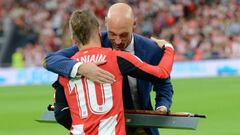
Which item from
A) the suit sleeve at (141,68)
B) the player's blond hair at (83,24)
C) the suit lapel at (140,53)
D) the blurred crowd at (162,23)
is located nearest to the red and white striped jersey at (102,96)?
the suit sleeve at (141,68)

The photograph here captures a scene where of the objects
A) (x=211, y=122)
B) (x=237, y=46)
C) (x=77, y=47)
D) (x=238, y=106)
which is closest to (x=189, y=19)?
(x=237, y=46)

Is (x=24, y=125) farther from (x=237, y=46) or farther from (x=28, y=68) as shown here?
(x=237, y=46)

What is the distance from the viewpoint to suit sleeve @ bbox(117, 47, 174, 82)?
424 centimetres

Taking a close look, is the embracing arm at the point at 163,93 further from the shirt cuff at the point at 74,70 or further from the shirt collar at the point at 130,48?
the shirt cuff at the point at 74,70

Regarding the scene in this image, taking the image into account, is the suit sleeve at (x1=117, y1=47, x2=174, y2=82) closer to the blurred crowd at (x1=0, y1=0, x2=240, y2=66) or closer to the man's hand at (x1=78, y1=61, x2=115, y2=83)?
the man's hand at (x1=78, y1=61, x2=115, y2=83)

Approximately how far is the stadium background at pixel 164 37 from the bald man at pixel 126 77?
27.1 ft

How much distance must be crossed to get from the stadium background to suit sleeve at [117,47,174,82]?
860 cm

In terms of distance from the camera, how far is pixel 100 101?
4.21m

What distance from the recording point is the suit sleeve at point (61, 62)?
429 cm

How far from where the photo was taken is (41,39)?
25.4m

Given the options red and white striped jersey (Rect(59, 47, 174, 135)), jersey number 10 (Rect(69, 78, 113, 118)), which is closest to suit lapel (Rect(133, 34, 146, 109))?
red and white striped jersey (Rect(59, 47, 174, 135))

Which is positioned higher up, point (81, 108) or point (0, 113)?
point (81, 108)

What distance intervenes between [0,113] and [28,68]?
341 inches

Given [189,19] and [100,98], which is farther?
[189,19]
